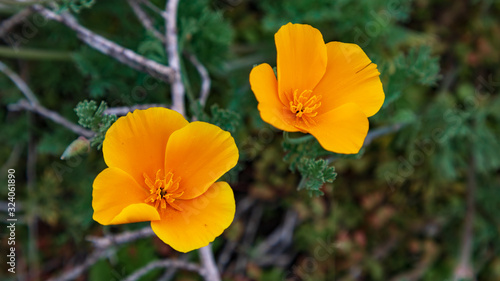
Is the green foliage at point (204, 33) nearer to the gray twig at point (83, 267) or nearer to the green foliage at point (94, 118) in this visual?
the green foliage at point (94, 118)

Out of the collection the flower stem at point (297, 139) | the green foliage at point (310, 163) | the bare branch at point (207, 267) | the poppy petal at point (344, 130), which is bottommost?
the bare branch at point (207, 267)

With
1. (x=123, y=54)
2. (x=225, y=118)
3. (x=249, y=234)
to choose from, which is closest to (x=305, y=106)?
(x=225, y=118)

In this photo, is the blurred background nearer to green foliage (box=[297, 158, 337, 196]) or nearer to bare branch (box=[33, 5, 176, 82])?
bare branch (box=[33, 5, 176, 82])

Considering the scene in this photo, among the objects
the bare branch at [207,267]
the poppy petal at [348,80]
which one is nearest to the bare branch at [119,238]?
the bare branch at [207,267]

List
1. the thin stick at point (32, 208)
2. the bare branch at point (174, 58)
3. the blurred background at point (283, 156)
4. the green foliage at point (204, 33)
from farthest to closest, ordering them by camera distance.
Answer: the thin stick at point (32, 208), the blurred background at point (283, 156), the green foliage at point (204, 33), the bare branch at point (174, 58)

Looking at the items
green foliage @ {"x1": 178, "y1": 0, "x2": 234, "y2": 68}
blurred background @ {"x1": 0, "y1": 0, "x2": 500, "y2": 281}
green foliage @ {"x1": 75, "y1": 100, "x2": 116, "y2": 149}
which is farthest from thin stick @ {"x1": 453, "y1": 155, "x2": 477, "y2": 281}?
green foliage @ {"x1": 75, "y1": 100, "x2": 116, "y2": 149}

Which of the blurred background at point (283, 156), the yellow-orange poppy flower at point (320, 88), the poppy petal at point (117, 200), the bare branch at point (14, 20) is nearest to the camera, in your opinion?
the poppy petal at point (117, 200)
